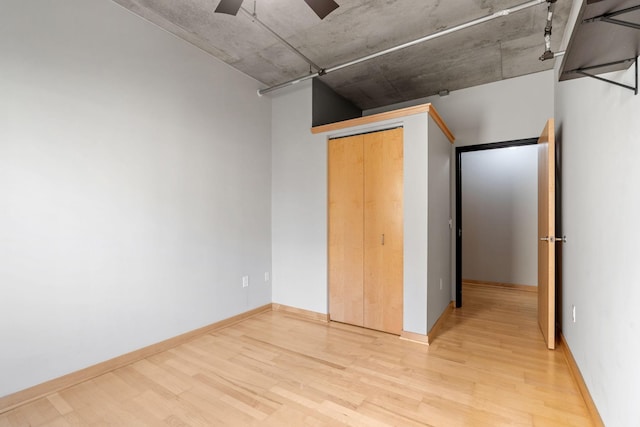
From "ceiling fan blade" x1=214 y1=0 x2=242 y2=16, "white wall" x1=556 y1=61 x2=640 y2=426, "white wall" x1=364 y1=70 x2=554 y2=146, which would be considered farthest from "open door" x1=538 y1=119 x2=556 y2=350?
"ceiling fan blade" x1=214 y1=0 x2=242 y2=16

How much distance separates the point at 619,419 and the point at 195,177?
11.1 ft

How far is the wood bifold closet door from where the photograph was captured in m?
2.99

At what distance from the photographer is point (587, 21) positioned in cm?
102

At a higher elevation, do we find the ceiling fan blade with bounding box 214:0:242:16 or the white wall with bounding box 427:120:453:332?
the ceiling fan blade with bounding box 214:0:242:16

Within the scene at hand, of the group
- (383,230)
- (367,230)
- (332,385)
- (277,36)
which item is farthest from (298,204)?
(332,385)

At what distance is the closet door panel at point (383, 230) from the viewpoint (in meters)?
2.97

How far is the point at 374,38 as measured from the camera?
281 centimetres

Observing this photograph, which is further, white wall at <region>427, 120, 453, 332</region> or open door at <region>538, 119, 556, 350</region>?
white wall at <region>427, 120, 453, 332</region>

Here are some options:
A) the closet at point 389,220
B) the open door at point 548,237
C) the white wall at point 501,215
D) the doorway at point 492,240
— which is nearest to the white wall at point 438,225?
the closet at point 389,220

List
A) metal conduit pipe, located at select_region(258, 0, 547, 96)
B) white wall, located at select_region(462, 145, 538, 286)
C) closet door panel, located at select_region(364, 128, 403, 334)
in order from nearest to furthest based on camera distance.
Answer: metal conduit pipe, located at select_region(258, 0, 547, 96)
closet door panel, located at select_region(364, 128, 403, 334)
white wall, located at select_region(462, 145, 538, 286)

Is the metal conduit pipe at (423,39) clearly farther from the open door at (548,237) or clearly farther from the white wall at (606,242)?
the open door at (548,237)

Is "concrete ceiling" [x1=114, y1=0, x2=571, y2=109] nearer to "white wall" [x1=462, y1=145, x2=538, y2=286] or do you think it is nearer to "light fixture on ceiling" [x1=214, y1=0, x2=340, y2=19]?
"light fixture on ceiling" [x1=214, y1=0, x2=340, y2=19]

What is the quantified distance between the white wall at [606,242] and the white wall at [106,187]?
310cm

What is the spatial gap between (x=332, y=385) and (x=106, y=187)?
91.4 inches
